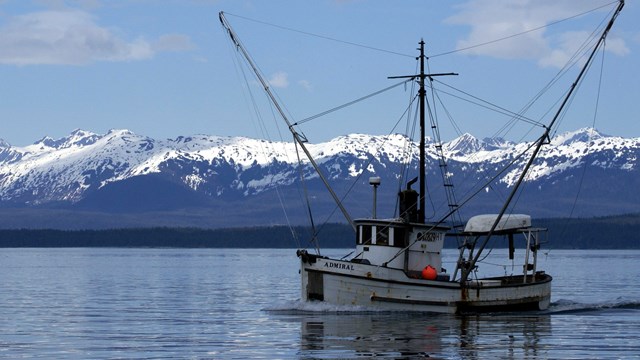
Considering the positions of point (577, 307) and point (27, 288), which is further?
point (27, 288)

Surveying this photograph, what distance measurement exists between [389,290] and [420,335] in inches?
432

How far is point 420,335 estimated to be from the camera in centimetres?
5253

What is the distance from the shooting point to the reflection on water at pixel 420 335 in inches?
1795

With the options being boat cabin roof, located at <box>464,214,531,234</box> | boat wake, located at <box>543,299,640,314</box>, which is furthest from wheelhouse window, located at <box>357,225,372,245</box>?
boat wake, located at <box>543,299,640,314</box>

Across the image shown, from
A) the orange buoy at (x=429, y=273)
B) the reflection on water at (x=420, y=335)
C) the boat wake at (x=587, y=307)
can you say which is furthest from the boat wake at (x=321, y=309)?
the boat wake at (x=587, y=307)

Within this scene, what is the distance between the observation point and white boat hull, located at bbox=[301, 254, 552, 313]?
6341 cm

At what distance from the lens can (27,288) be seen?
105 meters

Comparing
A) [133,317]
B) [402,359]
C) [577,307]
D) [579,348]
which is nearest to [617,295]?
[577,307]

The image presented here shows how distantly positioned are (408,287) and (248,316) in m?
9.63

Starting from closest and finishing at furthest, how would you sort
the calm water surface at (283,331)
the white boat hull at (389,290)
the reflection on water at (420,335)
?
the reflection on water at (420,335) → the calm water surface at (283,331) → the white boat hull at (389,290)

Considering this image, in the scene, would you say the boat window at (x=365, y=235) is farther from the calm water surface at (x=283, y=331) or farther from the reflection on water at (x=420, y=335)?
the reflection on water at (x=420, y=335)

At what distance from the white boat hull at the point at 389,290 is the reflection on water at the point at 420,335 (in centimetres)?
81

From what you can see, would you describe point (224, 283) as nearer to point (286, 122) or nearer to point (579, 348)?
point (286, 122)

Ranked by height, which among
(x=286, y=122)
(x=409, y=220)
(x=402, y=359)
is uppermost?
(x=286, y=122)
